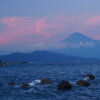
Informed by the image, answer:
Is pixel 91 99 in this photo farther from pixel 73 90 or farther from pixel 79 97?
pixel 73 90

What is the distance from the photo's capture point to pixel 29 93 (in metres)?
41.3

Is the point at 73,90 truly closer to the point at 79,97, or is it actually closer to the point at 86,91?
the point at 86,91

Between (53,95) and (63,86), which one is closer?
(53,95)

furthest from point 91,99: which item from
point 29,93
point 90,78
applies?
point 90,78

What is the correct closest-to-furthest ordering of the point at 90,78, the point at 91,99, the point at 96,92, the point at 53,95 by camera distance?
the point at 91,99 → the point at 53,95 → the point at 96,92 → the point at 90,78

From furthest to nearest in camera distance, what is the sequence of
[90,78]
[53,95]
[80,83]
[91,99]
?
[90,78], [80,83], [53,95], [91,99]

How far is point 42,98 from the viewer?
3788cm

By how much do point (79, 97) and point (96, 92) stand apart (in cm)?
562

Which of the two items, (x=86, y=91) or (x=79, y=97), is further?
(x=86, y=91)

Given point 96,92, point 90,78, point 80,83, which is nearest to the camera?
point 96,92

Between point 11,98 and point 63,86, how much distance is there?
981cm

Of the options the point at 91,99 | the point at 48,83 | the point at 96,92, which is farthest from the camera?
the point at 48,83

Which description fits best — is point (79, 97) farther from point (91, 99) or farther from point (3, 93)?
point (3, 93)

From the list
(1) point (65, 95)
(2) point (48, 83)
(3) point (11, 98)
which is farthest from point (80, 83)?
(3) point (11, 98)
